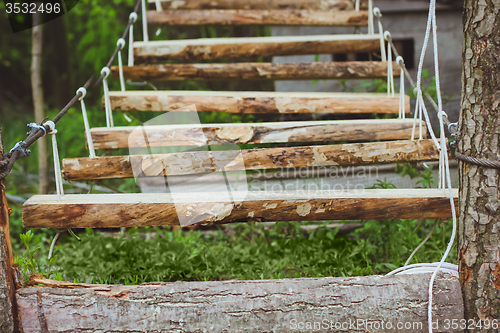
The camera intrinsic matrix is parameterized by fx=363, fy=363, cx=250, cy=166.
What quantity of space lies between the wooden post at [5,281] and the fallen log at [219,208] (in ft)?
0.38

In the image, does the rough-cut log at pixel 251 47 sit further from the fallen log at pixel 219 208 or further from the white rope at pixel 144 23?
the fallen log at pixel 219 208

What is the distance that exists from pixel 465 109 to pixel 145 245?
2113 mm

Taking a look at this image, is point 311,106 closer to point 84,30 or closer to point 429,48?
point 429,48

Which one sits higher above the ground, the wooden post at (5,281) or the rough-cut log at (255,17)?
the rough-cut log at (255,17)

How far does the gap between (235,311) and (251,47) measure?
1825 millimetres

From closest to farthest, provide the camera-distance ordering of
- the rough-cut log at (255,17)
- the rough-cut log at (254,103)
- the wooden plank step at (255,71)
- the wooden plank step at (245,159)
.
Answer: the wooden plank step at (245,159)
the rough-cut log at (254,103)
the wooden plank step at (255,71)
the rough-cut log at (255,17)

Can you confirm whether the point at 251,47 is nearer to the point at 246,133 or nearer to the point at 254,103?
the point at 254,103

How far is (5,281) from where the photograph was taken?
1.19 meters

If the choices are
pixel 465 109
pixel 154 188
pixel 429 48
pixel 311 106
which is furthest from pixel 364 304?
pixel 429 48

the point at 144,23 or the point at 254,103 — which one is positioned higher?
Result: the point at 144,23

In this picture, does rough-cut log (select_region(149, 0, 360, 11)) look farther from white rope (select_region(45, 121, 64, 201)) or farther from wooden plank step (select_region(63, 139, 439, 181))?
white rope (select_region(45, 121, 64, 201))

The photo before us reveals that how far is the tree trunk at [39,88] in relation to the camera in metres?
3.07

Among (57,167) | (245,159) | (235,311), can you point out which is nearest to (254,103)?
(245,159)

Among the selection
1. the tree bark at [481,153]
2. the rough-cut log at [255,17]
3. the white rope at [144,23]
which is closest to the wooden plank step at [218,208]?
the tree bark at [481,153]
